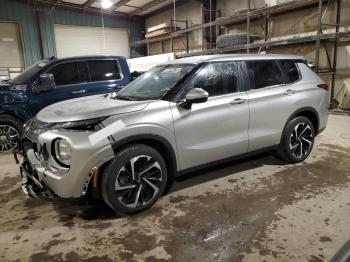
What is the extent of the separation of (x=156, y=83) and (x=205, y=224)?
1.65 m

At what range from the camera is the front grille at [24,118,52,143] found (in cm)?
252

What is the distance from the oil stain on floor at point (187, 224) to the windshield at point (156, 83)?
1.14 meters

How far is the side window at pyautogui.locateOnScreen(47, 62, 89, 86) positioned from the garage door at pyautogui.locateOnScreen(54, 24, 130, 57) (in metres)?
9.39

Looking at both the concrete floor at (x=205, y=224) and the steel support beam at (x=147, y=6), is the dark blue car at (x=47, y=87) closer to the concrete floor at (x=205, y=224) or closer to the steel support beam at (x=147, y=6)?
the concrete floor at (x=205, y=224)

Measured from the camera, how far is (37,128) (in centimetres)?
261

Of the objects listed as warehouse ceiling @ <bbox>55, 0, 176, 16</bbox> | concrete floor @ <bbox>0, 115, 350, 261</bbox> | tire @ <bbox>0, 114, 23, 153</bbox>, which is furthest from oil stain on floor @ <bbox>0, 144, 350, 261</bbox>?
warehouse ceiling @ <bbox>55, 0, 176, 16</bbox>

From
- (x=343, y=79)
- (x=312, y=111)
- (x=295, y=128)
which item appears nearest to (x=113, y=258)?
(x=295, y=128)

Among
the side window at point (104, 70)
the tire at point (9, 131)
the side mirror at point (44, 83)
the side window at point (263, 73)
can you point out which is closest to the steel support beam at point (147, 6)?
the side window at point (104, 70)

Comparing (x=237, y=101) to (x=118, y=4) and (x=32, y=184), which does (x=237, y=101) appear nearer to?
(x=32, y=184)

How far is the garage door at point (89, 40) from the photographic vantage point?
1355 centimetres

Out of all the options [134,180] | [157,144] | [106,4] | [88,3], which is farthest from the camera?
[106,4]

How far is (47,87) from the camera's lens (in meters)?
4.75

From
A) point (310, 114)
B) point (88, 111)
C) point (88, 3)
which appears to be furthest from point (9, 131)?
point (88, 3)

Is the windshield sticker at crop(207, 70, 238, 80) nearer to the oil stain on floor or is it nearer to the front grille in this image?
the oil stain on floor
